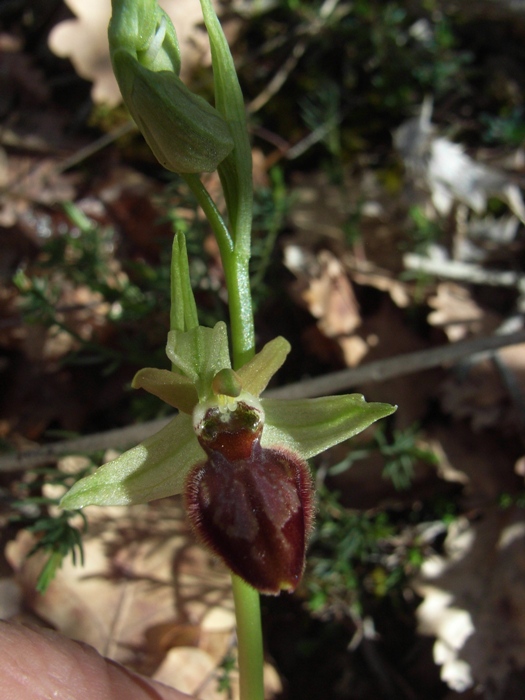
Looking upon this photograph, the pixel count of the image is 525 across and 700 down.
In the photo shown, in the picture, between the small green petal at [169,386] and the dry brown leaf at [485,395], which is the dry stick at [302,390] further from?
the small green petal at [169,386]

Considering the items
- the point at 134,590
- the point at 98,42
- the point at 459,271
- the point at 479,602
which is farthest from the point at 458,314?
the point at 98,42

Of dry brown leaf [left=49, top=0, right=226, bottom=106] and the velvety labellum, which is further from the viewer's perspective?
dry brown leaf [left=49, top=0, right=226, bottom=106]

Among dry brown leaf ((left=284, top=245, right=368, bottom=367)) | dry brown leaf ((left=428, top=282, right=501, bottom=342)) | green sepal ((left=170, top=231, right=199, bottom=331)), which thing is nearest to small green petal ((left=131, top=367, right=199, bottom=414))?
green sepal ((left=170, top=231, right=199, bottom=331))

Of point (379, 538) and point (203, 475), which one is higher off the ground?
point (203, 475)

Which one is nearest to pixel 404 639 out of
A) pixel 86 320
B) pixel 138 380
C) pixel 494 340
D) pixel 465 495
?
pixel 465 495

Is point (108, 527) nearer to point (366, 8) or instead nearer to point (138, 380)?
point (138, 380)

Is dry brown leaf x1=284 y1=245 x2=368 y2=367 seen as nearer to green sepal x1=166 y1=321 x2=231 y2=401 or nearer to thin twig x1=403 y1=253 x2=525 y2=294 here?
thin twig x1=403 y1=253 x2=525 y2=294

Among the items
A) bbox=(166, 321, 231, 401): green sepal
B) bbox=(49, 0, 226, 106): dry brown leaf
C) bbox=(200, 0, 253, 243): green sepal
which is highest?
bbox=(49, 0, 226, 106): dry brown leaf

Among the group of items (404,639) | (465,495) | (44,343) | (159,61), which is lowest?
(404,639)
